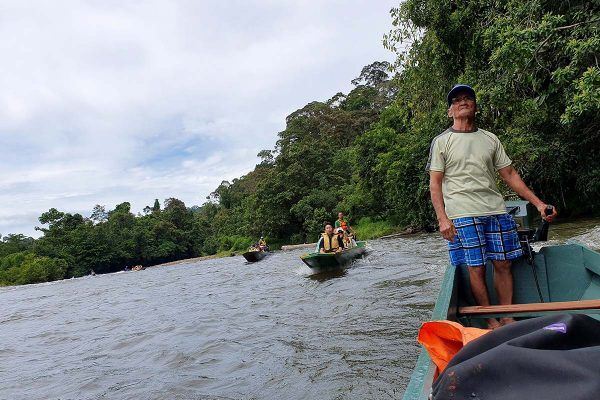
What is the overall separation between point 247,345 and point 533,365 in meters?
5.43

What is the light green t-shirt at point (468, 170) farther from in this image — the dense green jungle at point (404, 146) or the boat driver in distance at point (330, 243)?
the boat driver in distance at point (330, 243)

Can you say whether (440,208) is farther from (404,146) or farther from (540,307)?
(404,146)

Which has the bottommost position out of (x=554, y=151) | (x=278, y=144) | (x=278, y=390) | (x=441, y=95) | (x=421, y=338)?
(x=278, y=390)

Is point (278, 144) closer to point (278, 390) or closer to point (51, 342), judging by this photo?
point (51, 342)

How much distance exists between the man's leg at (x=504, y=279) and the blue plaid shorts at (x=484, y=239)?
0.05 meters

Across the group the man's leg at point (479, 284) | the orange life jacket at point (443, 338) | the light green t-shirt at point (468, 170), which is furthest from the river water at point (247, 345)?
the orange life jacket at point (443, 338)

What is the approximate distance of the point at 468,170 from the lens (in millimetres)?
3283

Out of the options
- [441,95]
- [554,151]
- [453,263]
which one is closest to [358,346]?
[453,263]

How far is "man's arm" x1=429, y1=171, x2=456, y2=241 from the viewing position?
10.3ft

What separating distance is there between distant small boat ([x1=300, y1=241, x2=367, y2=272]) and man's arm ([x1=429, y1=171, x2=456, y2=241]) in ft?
28.9

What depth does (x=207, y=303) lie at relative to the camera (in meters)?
10.8

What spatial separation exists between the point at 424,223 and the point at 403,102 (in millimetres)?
11334

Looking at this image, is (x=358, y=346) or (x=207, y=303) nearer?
(x=358, y=346)

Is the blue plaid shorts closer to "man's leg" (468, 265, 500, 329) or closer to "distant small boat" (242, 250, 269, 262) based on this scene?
"man's leg" (468, 265, 500, 329)
